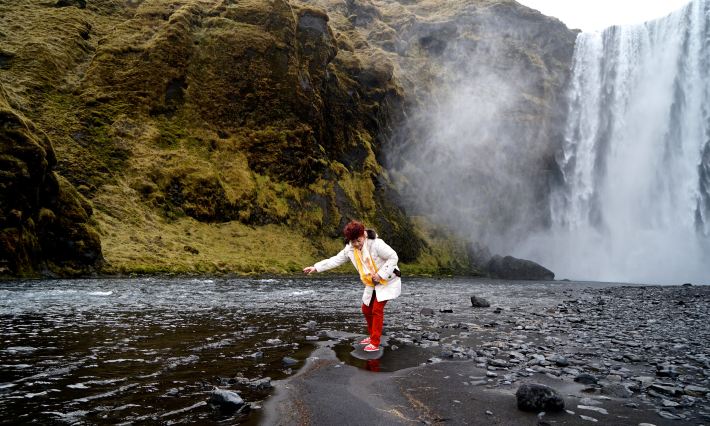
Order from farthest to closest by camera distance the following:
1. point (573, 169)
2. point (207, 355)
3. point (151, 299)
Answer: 1. point (573, 169)
2. point (151, 299)
3. point (207, 355)

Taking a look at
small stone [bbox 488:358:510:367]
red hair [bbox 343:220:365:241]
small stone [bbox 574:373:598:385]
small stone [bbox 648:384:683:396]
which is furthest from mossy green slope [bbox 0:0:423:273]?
small stone [bbox 648:384:683:396]

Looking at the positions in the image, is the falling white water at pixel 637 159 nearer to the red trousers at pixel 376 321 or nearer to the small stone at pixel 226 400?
the red trousers at pixel 376 321

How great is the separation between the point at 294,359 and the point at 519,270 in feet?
224

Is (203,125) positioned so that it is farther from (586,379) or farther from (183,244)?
(586,379)

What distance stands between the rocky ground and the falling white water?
6331 cm

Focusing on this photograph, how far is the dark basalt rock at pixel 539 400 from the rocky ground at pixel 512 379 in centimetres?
4

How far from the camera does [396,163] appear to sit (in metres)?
79.2

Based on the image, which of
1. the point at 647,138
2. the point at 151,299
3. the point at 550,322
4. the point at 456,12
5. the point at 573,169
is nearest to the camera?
the point at 550,322

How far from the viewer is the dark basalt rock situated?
5.09 m

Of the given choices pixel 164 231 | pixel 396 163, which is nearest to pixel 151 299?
pixel 164 231

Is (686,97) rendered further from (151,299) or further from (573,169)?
(151,299)

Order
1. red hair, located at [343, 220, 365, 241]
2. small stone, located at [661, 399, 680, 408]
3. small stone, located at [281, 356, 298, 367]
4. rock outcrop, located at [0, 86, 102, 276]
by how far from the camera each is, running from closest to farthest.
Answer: small stone, located at [661, 399, 680, 408] < small stone, located at [281, 356, 298, 367] < red hair, located at [343, 220, 365, 241] < rock outcrop, located at [0, 86, 102, 276]

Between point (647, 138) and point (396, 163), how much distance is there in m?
41.2

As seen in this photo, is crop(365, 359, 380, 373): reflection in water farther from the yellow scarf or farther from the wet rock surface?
the yellow scarf
